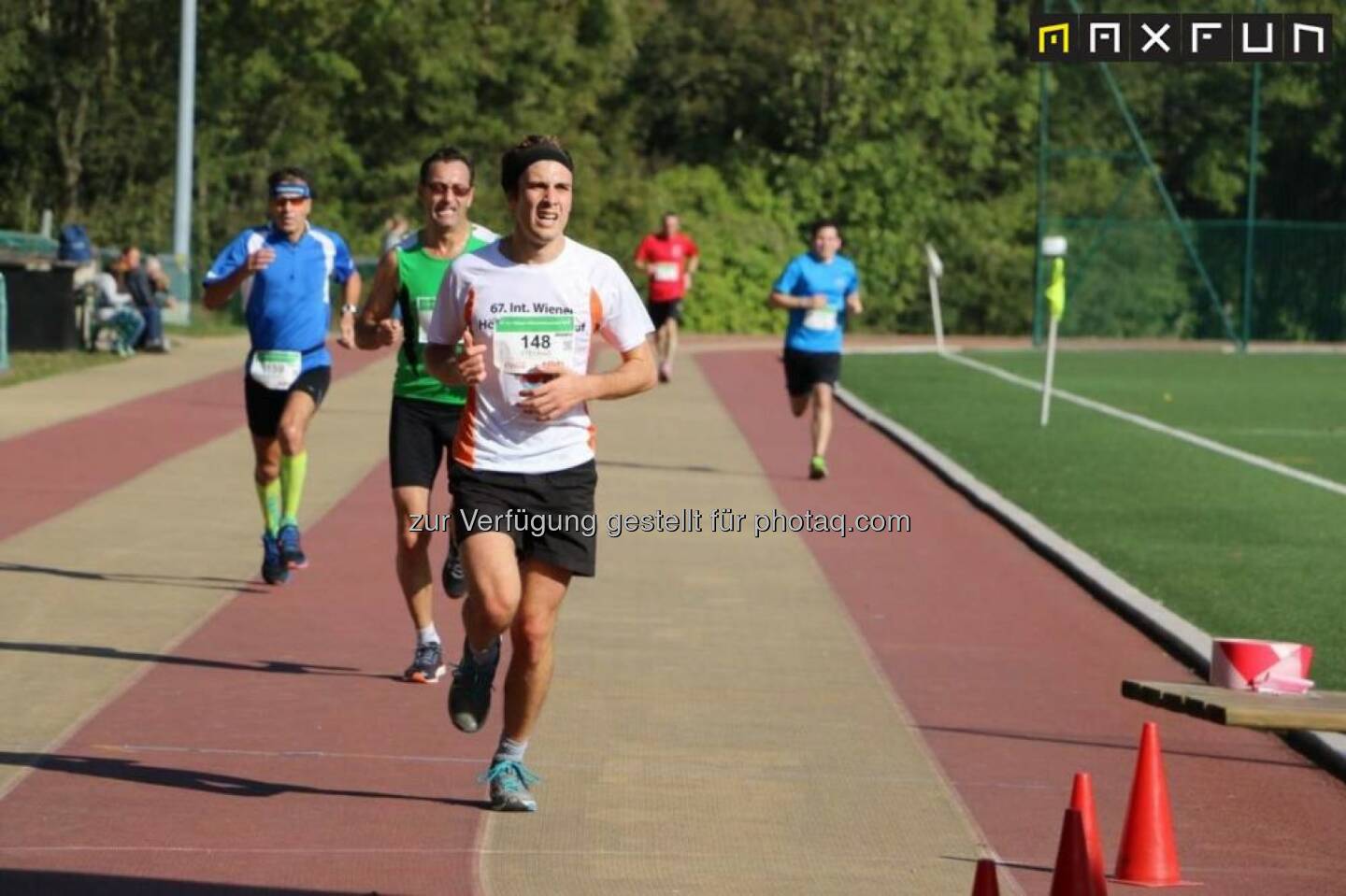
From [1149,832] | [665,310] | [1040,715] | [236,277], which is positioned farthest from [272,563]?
[665,310]

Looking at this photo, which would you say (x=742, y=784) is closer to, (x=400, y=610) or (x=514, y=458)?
(x=514, y=458)

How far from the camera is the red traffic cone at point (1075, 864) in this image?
5961mm

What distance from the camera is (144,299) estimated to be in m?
31.9

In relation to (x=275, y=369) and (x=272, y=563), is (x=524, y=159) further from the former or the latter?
(x=272, y=563)

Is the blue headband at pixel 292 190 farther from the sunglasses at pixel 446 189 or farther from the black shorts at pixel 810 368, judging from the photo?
the black shorts at pixel 810 368

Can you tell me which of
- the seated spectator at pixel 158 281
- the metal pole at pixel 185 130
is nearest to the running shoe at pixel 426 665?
the seated spectator at pixel 158 281

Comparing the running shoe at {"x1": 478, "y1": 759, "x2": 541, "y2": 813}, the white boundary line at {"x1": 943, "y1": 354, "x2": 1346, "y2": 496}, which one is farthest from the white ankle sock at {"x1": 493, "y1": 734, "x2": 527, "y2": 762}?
the white boundary line at {"x1": 943, "y1": 354, "x2": 1346, "y2": 496}

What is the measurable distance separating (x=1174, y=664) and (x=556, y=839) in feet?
13.7

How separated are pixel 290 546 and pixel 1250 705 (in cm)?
681

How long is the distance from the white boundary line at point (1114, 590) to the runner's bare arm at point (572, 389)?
2307mm

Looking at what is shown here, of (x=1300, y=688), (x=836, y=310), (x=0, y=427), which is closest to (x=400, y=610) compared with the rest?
(x=1300, y=688)

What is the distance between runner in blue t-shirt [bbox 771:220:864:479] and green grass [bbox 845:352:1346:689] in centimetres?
136

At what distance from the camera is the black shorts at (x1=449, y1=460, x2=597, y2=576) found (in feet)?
24.3

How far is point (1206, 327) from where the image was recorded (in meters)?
45.4
